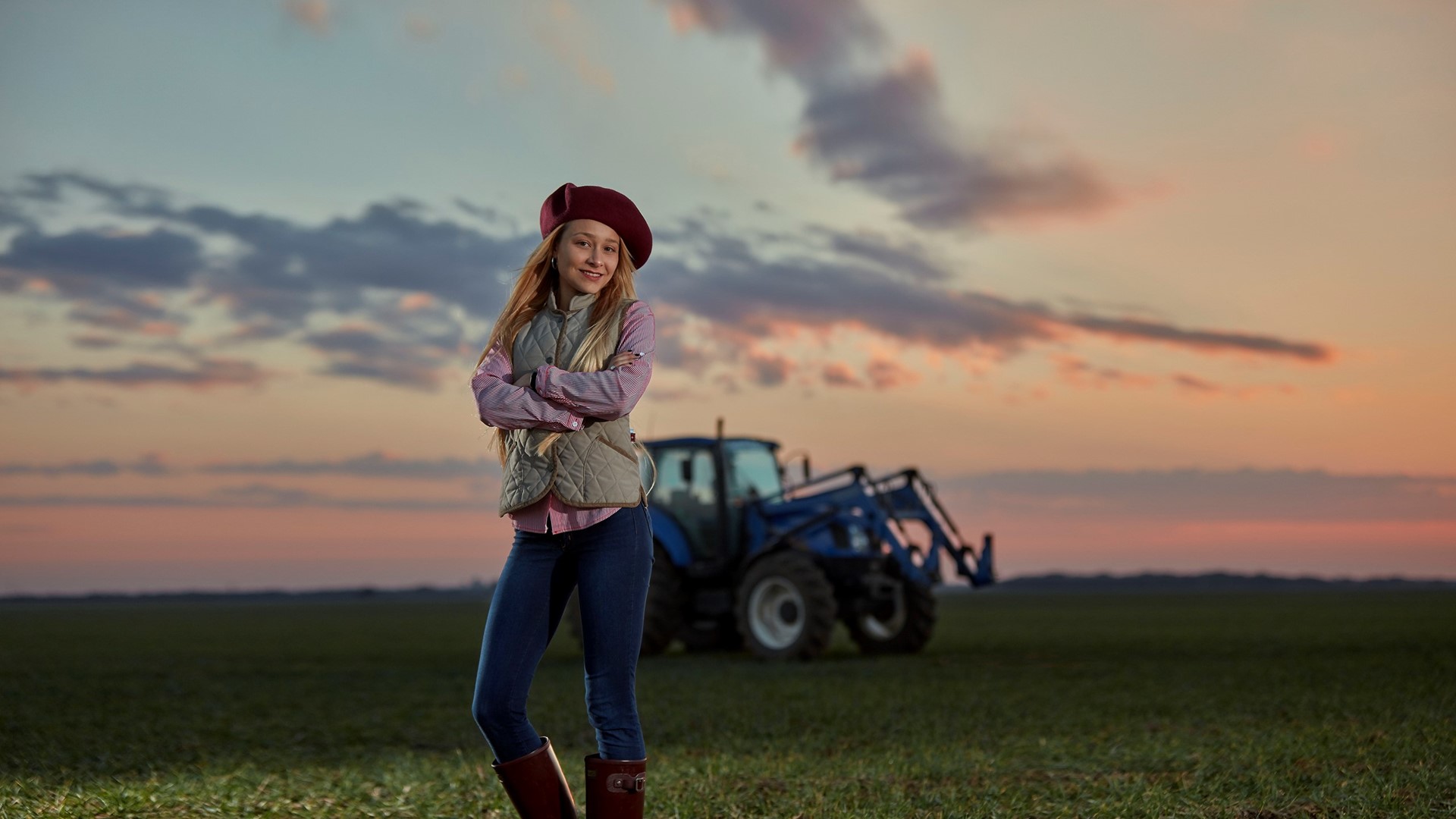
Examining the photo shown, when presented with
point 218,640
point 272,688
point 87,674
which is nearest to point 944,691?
point 272,688

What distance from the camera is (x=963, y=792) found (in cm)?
551

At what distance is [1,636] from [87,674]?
13863mm

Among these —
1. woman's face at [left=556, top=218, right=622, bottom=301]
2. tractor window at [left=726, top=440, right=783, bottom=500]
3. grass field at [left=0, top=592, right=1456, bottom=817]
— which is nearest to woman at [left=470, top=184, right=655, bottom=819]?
woman's face at [left=556, top=218, right=622, bottom=301]

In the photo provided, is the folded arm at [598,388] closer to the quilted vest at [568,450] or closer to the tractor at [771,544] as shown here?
the quilted vest at [568,450]

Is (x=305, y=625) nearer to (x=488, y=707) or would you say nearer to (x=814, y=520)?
(x=814, y=520)

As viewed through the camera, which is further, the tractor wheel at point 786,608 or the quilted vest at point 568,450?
the tractor wheel at point 786,608

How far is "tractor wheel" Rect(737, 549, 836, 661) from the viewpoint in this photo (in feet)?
47.0

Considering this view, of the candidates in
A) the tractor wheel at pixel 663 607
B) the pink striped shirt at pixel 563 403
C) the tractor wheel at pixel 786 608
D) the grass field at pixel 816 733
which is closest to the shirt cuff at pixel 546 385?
the pink striped shirt at pixel 563 403

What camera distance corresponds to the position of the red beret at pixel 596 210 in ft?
12.2

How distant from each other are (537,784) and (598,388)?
1.09 meters

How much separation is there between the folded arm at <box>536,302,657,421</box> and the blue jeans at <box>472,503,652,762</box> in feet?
0.91

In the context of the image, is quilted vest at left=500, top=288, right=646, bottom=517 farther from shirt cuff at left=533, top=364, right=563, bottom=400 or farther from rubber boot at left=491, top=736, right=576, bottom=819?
rubber boot at left=491, top=736, right=576, bottom=819

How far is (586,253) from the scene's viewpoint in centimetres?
373

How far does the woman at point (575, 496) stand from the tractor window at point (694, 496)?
1186cm
